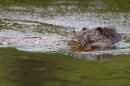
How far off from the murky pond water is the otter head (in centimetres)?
27

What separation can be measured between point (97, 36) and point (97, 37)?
0.02m

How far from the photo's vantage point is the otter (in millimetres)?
7090

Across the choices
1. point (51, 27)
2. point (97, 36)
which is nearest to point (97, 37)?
point (97, 36)

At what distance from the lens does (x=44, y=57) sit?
6195mm

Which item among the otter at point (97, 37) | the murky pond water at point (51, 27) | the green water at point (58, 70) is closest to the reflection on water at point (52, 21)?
the murky pond water at point (51, 27)

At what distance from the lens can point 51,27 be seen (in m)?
9.40

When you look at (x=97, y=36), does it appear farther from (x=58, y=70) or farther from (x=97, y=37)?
(x=58, y=70)

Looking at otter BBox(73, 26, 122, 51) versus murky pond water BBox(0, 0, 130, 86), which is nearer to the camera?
murky pond water BBox(0, 0, 130, 86)

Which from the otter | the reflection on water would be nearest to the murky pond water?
the reflection on water

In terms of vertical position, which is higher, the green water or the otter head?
the otter head

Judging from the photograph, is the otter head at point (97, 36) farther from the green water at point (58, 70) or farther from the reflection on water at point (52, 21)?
the green water at point (58, 70)

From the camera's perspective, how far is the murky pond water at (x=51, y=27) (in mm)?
5465

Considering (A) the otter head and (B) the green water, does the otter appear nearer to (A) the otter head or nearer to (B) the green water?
(A) the otter head

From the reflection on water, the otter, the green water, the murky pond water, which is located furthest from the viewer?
the reflection on water
